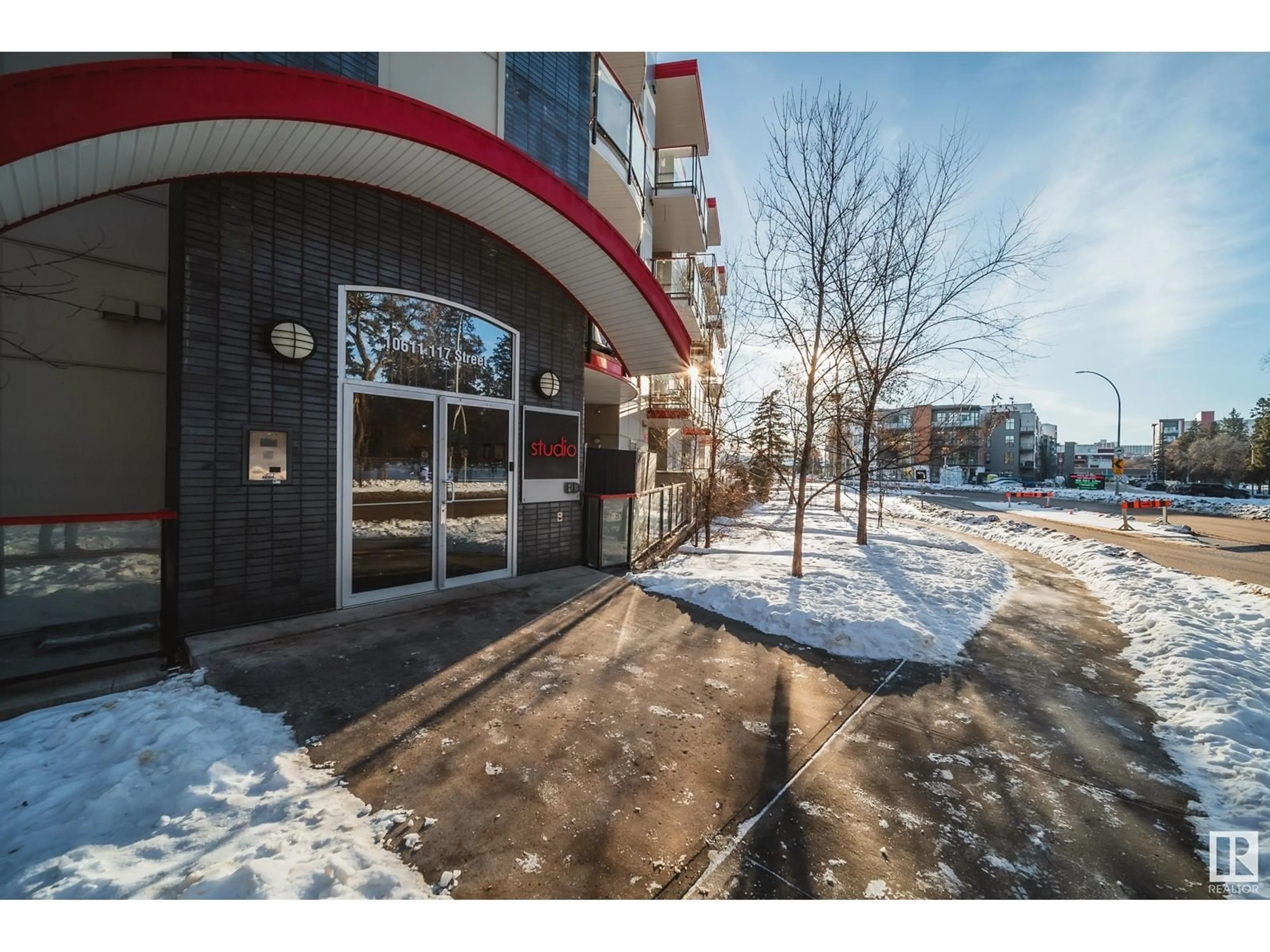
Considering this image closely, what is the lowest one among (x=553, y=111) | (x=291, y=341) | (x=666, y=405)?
(x=291, y=341)

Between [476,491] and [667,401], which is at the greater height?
[667,401]

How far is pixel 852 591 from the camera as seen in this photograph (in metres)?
6.77

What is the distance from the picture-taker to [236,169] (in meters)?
4.43

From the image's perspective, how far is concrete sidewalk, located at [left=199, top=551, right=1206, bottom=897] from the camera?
2191mm

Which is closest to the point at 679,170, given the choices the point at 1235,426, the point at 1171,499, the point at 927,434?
the point at 927,434

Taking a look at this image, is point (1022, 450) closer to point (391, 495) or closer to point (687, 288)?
point (687, 288)

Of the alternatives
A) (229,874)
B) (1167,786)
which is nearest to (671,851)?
(229,874)

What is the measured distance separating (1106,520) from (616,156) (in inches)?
1023

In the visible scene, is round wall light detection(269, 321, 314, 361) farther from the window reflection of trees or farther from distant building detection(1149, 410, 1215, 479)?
distant building detection(1149, 410, 1215, 479)

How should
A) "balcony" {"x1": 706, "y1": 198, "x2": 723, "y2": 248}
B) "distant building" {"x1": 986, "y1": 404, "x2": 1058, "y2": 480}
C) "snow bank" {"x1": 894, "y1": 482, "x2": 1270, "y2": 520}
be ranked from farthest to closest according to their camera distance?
"distant building" {"x1": 986, "y1": 404, "x2": 1058, "y2": 480}
"snow bank" {"x1": 894, "y1": 482, "x2": 1270, "y2": 520}
"balcony" {"x1": 706, "y1": 198, "x2": 723, "y2": 248}

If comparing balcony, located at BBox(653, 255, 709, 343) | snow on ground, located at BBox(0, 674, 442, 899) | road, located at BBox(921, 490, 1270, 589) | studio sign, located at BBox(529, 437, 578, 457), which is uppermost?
balcony, located at BBox(653, 255, 709, 343)

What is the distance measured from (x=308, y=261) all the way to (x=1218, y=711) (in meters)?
9.11

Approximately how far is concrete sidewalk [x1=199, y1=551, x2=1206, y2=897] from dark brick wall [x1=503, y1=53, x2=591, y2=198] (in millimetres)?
6759

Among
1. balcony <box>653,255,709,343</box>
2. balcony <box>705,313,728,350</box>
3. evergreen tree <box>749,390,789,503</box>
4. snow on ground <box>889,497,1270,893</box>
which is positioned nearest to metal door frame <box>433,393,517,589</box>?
evergreen tree <box>749,390,789,503</box>
